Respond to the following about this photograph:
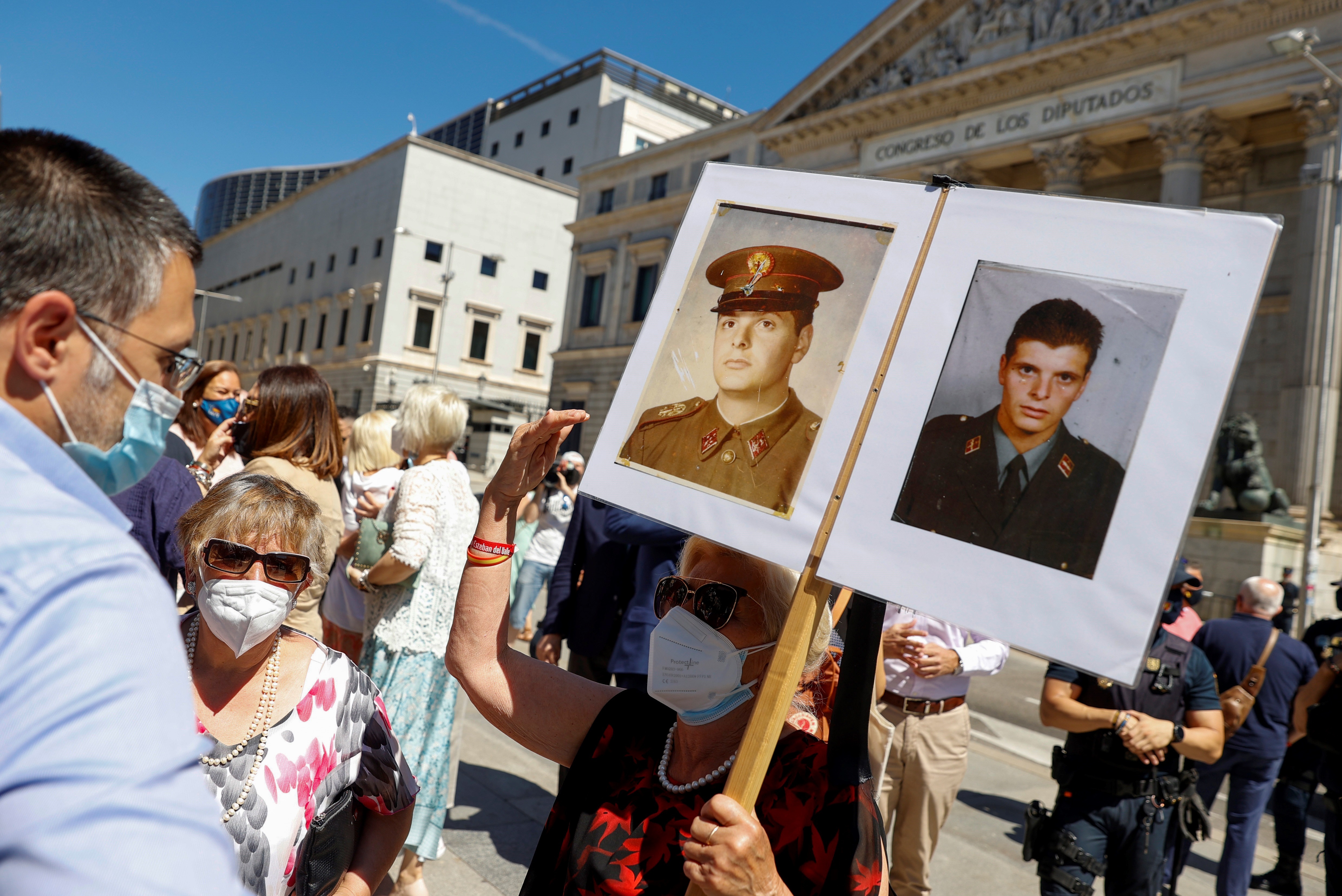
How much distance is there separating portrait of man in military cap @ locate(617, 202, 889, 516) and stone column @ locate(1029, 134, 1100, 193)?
22.5m

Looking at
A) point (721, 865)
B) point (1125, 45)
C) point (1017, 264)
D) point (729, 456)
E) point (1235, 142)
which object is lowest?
point (721, 865)

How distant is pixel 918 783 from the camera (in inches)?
158

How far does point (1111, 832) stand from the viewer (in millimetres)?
3684

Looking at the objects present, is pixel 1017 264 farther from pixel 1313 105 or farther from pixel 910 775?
pixel 1313 105

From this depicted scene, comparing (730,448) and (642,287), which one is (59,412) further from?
(642,287)

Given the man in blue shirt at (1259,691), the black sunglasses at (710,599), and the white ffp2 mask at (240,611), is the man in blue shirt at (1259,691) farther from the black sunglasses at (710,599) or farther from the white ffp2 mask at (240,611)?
the white ffp2 mask at (240,611)

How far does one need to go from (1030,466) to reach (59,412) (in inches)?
51.7

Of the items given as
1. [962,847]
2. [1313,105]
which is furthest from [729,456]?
[1313,105]

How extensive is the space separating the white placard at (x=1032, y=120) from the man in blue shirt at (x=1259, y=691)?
60.9 ft

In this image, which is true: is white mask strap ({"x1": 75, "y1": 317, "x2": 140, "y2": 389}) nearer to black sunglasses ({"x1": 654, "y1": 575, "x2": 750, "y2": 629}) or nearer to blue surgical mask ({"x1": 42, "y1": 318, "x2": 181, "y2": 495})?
blue surgical mask ({"x1": 42, "y1": 318, "x2": 181, "y2": 495})

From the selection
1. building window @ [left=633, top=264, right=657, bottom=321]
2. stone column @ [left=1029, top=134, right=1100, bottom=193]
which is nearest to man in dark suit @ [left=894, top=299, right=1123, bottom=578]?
stone column @ [left=1029, top=134, right=1100, bottom=193]

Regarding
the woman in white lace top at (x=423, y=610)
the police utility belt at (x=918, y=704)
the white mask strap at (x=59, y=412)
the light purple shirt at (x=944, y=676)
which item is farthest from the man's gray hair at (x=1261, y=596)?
the white mask strap at (x=59, y=412)

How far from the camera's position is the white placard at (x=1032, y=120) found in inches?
812

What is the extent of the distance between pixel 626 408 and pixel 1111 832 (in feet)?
10.2
